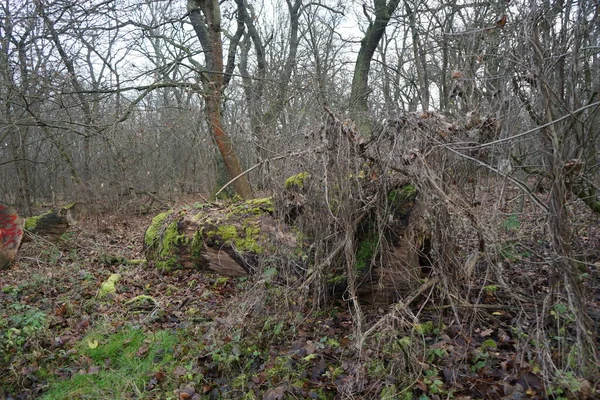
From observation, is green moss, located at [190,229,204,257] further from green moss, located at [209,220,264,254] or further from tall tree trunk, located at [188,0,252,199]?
tall tree trunk, located at [188,0,252,199]

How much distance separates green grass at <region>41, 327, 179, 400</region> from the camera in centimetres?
394

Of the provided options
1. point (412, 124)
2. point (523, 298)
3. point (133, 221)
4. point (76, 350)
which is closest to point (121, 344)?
point (76, 350)

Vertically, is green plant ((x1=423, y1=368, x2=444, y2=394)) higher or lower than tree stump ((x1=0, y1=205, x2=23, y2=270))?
lower

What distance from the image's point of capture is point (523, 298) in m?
3.82

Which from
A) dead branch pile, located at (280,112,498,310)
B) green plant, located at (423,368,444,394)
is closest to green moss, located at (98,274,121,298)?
dead branch pile, located at (280,112,498,310)

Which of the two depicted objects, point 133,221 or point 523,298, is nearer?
point 523,298

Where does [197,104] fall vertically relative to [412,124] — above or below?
above

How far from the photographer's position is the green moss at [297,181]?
444cm

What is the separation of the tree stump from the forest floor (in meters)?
1.93

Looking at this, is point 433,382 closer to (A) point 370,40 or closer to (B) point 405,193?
(B) point 405,193

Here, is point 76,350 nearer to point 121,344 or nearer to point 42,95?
point 121,344

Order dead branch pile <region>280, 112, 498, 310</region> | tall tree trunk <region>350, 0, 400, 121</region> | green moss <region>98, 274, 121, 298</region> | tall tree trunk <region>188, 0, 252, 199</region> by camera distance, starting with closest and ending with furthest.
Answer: dead branch pile <region>280, 112, 498, 310</region>
green moss <region>98, 274, 121, 298</region>
tall tree trunk <region>188, 0, 252, 199</region>
tall tree trunk <region>350, 0, 400, 121</region>

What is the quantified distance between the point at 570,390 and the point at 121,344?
3.99m

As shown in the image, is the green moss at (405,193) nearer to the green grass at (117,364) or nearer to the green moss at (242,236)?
the green moss at (242,236)
